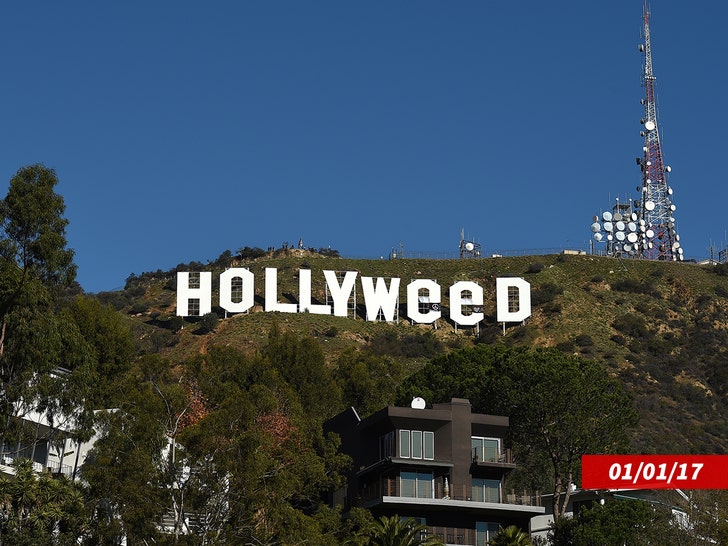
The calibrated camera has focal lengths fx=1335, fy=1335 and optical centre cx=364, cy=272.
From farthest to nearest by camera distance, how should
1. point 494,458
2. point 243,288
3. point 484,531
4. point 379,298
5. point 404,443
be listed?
point 379,298
point 243,288
point 494,458
point 404,443
point 484,531

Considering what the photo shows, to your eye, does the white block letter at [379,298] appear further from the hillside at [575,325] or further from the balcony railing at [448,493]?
the balcony railing at [448,493]

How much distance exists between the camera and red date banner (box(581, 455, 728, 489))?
149 feet

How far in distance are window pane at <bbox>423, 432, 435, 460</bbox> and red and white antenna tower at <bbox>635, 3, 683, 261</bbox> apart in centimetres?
9697

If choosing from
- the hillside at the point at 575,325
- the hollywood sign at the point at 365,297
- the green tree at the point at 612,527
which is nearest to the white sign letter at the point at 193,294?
the hollywood sign at the point at 365,297

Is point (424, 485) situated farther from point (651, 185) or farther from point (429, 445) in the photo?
point (651, 185)

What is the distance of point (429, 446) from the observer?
235 ft

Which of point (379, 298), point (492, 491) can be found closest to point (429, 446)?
point (492, 491)

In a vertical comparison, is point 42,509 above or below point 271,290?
below

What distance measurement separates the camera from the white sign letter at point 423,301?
142 metres

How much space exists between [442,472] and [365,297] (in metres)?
69.4

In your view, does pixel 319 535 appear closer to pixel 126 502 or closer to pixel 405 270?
pixel 126 502

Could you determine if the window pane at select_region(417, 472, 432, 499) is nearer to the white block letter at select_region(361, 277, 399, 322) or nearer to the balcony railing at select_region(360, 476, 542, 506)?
the balcony railing at select_region(360, 476, 542, 506)

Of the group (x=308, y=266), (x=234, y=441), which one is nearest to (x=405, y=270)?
(x=308, y=266)

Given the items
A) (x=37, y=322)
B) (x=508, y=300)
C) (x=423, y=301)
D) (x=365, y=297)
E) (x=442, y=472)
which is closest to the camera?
(x=37, y=322)
